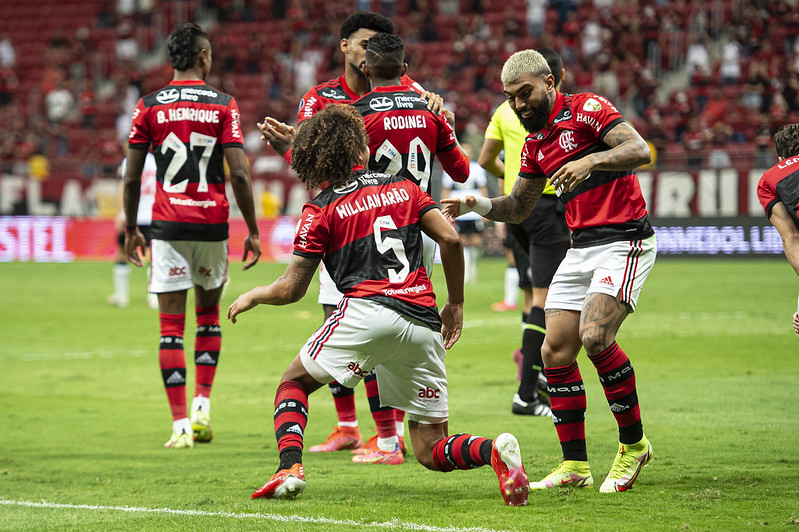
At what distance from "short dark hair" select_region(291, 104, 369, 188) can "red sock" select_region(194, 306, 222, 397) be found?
8.94 ft

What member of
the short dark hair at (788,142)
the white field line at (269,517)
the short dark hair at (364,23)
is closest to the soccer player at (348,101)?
the short dark hair at (364,23)

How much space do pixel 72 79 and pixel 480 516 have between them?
3398cm

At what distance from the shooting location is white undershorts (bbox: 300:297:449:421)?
4.73m

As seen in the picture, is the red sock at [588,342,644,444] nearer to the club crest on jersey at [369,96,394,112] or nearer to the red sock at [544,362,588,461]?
the red sock at [544,362,588,461]

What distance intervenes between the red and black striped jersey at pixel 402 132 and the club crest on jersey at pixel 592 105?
113 cm

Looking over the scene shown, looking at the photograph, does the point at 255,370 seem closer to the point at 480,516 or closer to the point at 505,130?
the point at 505,130

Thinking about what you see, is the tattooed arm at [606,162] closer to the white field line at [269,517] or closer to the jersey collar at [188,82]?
the white field line at [269,517]

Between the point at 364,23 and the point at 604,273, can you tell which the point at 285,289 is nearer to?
the point at 604,273

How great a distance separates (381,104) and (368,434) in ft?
8.34

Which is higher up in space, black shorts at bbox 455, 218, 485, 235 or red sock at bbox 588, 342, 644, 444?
red sock at bbox 588, 342, 644, 444

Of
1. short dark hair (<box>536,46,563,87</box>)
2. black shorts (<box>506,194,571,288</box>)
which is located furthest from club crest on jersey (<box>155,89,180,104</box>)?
black shorts (<box>506,194,571,288</box>)

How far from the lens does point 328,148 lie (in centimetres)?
486

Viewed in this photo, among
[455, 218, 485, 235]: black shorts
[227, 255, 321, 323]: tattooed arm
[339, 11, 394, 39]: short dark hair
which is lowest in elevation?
[455, 218, 485, 235]: black shorts

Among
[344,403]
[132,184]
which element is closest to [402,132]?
[344,403]
